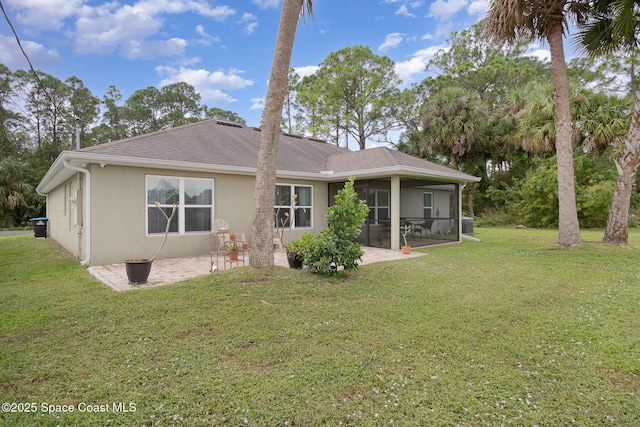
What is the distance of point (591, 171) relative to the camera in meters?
17.4

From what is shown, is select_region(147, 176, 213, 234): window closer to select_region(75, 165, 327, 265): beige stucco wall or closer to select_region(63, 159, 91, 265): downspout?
select_region(75, 165, 327, 265): beige stucco wall

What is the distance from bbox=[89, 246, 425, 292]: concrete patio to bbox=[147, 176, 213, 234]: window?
33.9 inches

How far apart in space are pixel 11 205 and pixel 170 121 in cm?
1593

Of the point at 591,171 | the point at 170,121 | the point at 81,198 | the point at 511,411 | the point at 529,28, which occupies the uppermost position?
the point at 170,121

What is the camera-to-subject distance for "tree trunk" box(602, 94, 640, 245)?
9.02m

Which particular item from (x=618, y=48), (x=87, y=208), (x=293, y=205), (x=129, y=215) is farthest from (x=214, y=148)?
(x=618, y=48)

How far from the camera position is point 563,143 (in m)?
9.23

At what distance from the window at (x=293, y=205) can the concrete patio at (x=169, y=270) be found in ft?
5.17

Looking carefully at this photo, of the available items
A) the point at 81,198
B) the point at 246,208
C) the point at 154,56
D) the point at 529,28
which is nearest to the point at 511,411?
the point at 246,208

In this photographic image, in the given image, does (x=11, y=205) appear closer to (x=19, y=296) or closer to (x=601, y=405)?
(x=19, y=296)

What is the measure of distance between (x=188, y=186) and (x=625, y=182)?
11551 millimetres

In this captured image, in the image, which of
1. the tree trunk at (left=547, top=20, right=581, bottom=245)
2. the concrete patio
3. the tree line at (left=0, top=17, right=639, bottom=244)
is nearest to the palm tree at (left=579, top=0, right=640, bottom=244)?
the tree trunk at (left=547, top=20, right=581, bottom=245)

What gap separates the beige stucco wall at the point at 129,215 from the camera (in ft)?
25.2

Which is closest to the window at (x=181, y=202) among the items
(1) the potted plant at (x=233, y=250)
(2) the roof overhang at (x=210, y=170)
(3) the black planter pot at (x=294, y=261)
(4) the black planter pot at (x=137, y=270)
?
(2) the roof overhang at (x=210, y=170)
